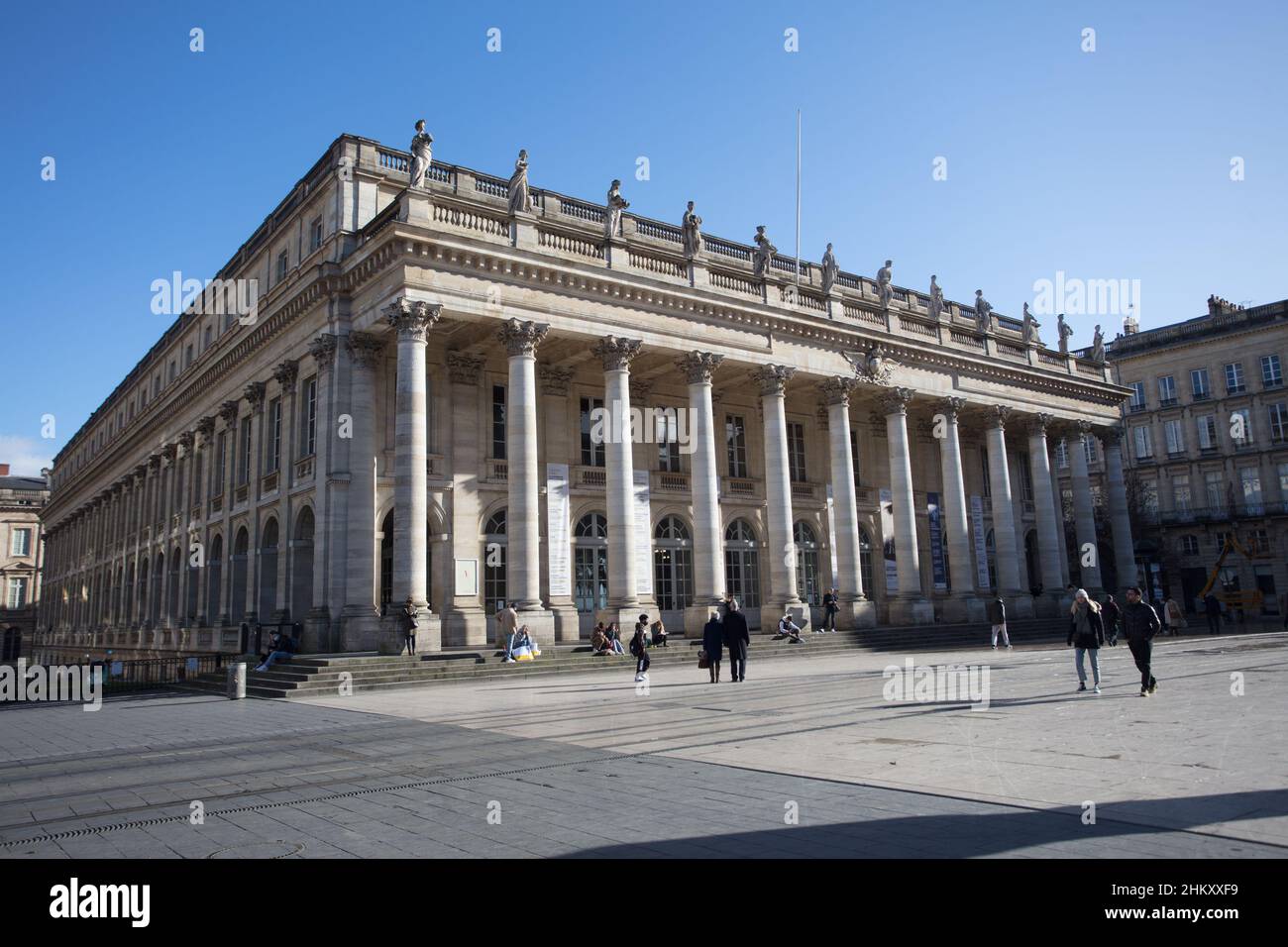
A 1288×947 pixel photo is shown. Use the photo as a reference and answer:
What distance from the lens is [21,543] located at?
79562 mm

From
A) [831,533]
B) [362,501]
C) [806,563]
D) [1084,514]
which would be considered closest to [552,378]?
[362,501]

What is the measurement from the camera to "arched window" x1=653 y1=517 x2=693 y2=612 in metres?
32.2

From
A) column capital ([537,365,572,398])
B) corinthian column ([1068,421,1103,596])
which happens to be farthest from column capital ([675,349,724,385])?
corinthian column ([1068,421,1103,596])

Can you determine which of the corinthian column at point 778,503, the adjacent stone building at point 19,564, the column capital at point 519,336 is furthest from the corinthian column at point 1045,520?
the adjacent stone building at point 19,564

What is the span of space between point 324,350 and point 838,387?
705 inches

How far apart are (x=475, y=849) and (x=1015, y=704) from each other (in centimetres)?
952

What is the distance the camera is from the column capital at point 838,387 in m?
33.4

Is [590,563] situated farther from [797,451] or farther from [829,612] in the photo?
[797,451]

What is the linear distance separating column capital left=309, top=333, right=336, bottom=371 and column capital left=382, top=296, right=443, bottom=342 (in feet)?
10.5

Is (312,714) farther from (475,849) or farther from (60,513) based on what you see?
(60,513)

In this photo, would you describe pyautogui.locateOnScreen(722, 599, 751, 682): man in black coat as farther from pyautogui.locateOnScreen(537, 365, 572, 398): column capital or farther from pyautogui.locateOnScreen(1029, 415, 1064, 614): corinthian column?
pyautogui.locateOnScreen(1029, 415, 1064, 614): corinthian column

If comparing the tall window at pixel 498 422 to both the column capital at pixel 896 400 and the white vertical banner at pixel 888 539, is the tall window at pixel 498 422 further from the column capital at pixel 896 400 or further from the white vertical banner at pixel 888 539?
the white vertical banner at pixel 888 539

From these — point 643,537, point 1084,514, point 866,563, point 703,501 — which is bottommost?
point 866,563
